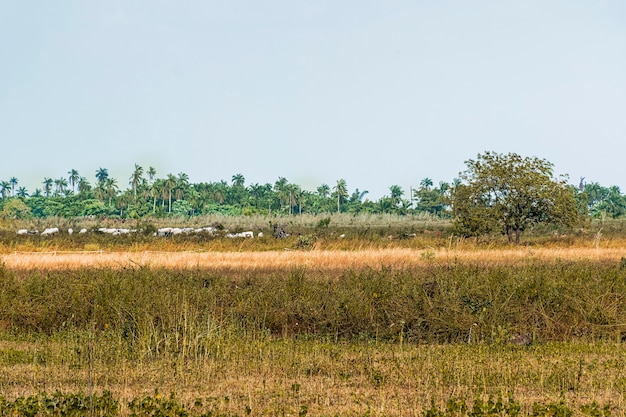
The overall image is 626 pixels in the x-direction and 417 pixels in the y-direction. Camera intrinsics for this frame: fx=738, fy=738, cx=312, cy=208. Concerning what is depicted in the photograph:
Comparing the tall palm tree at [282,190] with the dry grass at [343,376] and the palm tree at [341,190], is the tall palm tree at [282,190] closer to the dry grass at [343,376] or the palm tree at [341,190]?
the palm tree at [341,190]

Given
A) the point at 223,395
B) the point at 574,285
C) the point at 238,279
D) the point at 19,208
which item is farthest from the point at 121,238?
the point at 19,208

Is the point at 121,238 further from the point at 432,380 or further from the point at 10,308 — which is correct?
the point at 432,380

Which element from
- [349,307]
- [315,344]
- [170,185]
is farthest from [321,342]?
[170,185]

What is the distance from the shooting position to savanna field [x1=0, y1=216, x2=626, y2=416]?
31.9 ft

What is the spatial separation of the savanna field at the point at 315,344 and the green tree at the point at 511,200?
18557mm

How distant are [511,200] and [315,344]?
94.5 feet

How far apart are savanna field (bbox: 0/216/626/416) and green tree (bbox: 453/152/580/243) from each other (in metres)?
18.6

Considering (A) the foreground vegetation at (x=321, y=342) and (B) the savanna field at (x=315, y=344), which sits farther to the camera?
(A) the foreground vegetation at (x=321, y=342)

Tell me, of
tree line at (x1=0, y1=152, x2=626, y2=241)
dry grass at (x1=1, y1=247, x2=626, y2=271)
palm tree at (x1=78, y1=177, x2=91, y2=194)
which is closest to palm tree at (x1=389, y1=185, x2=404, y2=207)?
tree line at (x1=0, y1=152, x2=626, y2=241)

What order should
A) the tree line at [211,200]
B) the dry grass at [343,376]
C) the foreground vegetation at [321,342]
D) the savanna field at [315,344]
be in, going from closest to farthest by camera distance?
the savanna field at [315,344] < the dry grass at [343,376] < the foreground vegetation at [321,342] < the tree line at [211,200]

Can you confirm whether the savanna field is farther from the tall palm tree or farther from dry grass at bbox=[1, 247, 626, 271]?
the tall palm tree

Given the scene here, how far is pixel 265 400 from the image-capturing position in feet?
32.8

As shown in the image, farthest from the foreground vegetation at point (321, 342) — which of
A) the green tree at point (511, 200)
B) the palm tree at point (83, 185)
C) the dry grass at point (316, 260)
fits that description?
the palm tree at point (83, 185)

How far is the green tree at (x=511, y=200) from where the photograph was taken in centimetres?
3991
